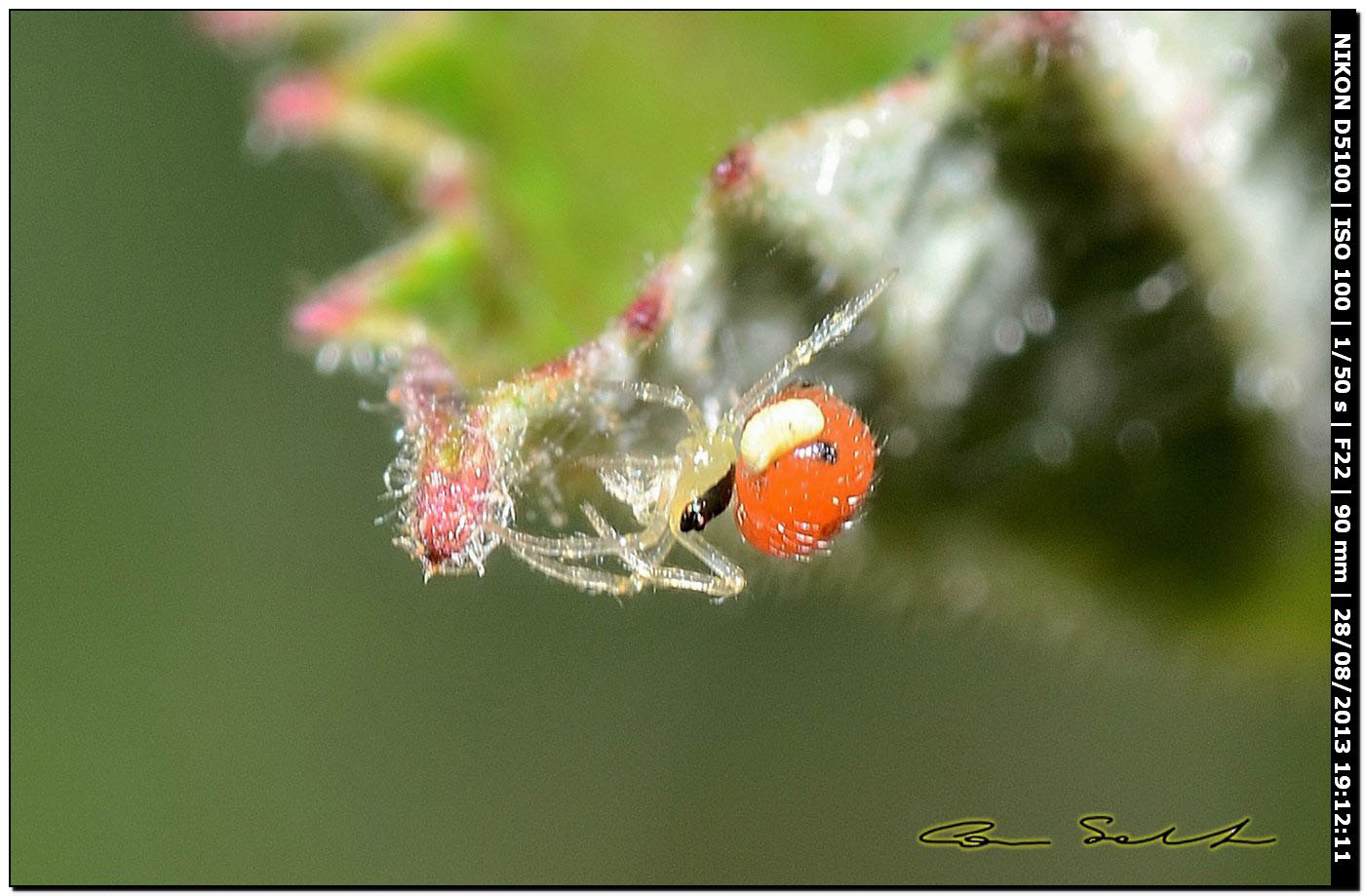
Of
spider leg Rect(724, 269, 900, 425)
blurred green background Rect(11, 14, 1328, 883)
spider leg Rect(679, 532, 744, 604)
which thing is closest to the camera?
spider leg Rect(724, 269, 900, 425)

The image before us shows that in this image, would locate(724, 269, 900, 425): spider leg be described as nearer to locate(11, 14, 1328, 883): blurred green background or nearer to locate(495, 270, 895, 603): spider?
locate(495, 270, 895, 603): spider

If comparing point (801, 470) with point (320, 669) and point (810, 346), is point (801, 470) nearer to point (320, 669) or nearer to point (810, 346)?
point (810, 346)

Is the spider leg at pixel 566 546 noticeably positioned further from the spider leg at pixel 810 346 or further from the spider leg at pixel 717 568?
the spider leg at pixel 810 346

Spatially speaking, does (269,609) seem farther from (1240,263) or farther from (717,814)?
(1240,263)

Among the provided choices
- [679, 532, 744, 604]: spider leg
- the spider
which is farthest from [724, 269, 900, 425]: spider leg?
[679, 532, 744, 604]: spider leg

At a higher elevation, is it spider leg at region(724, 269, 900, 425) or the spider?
spider leg at region(724, 269, 900, 425)

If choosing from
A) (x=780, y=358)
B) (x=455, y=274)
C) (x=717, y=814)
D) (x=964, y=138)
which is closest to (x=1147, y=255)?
(x=964, y=138)

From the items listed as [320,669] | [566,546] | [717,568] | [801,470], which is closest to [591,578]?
[566,546]
